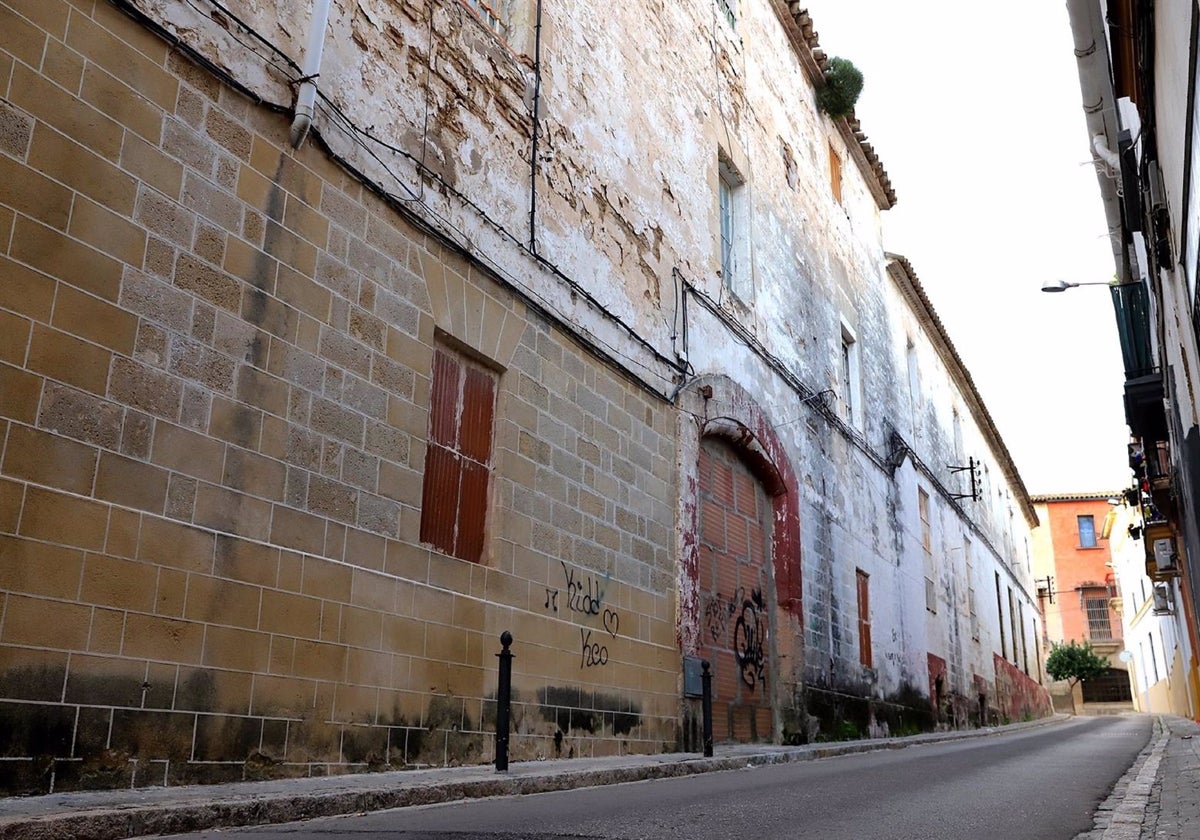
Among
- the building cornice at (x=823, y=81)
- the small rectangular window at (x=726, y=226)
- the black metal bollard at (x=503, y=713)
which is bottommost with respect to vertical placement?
the black metal bollard at (x=503, y=713)

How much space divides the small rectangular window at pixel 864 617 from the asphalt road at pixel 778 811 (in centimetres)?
716

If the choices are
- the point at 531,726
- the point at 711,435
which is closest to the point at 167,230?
the point at 531,726

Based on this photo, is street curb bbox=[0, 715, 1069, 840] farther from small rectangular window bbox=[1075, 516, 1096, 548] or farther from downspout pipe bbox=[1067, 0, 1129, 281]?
small rectangular window bbox=[1075, 516, 1096, 548]

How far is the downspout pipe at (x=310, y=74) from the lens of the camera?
6.02 meters

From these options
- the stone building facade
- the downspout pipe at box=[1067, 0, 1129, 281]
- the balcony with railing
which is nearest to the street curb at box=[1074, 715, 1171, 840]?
the stone building facade

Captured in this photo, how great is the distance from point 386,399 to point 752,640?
21.7 ft

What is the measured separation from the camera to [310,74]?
615 cm

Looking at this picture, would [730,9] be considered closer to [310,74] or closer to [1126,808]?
[310,74]

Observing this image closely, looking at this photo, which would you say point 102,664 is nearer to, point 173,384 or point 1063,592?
point 173,384

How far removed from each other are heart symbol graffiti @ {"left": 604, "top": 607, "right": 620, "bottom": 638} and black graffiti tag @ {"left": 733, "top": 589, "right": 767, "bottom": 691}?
3005 millimetres

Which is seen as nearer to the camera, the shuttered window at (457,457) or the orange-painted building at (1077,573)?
the shuttered window at (457,457)

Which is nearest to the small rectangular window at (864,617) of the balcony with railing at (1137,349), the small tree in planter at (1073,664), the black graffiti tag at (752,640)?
the black graffiti tag at (752,640)

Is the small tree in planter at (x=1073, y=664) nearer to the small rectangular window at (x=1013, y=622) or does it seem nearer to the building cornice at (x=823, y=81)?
the small rectangular window at (x=1013, y=622)

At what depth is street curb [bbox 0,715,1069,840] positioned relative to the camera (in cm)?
348
